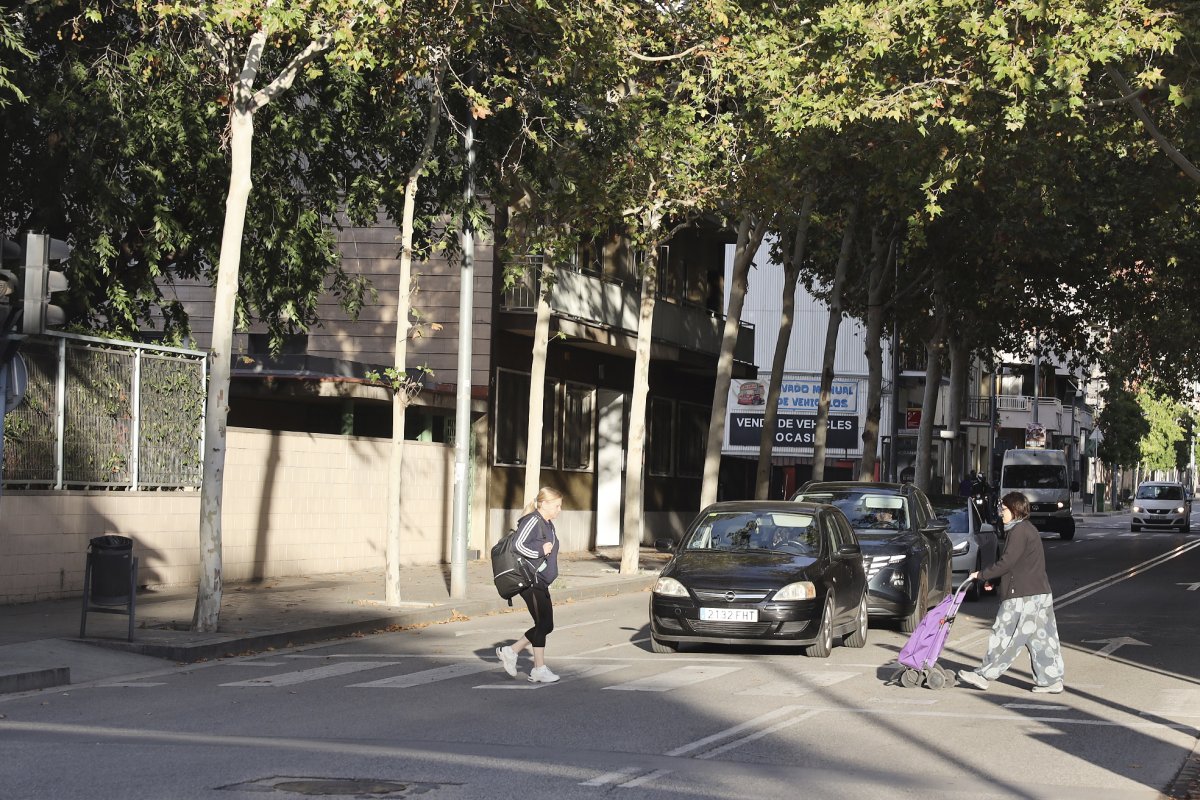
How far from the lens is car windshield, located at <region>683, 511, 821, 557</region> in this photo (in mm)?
15969

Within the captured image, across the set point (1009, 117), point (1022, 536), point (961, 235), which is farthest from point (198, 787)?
point (961, 235)

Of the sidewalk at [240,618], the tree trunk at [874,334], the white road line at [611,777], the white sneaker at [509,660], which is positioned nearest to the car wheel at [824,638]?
the white sneaker at [509,660]

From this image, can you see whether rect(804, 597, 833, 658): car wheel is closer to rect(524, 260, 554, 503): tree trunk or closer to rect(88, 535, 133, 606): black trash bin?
rect(88, 535, 133, 606): black trash bin

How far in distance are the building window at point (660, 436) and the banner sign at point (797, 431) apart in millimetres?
2389

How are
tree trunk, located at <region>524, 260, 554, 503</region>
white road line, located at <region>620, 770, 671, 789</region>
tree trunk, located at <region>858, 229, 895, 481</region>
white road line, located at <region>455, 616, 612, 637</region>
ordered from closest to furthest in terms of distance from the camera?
white road line, located at <region>620, 770, 671, 789</region> → white road line, located at <region>455, 616, 612, 637</region> → tree trunk, located at <region>524, 260, 554, 503</region> → tree trunk, located at <region>858, 229, 895, 481</region>

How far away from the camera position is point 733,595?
14.9 m

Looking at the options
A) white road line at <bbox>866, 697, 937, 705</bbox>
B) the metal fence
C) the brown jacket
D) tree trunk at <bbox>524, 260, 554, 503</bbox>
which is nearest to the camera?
white road line at <bbox>866, 697, 937, 705</bbox>

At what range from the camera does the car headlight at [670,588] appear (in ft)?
49.7

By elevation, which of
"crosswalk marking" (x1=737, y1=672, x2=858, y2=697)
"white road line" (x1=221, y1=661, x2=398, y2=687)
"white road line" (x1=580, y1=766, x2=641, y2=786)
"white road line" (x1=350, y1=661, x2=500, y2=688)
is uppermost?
"white road line" (x1=580, y1=766, x2=641, y2=786)

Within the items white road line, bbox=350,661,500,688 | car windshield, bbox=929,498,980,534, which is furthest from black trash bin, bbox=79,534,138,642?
car windshield, bbox=929,498,980,534

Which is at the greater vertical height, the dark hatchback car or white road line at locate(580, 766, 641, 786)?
the dark hatchback car

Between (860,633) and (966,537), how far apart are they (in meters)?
7.69

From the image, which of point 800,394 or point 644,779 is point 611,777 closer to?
point 644,779

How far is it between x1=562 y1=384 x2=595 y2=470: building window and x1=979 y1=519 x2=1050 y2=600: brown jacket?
20.6m
